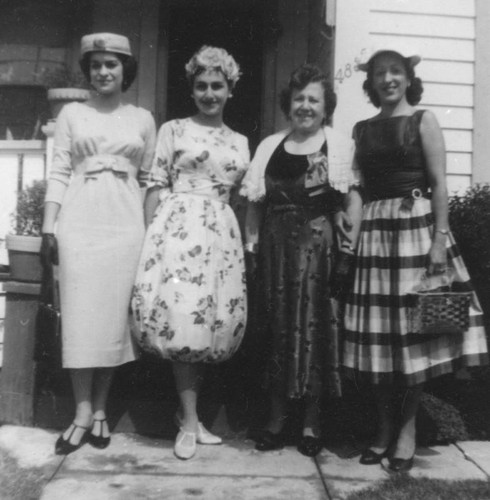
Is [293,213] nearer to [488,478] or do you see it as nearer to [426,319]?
[426,319]

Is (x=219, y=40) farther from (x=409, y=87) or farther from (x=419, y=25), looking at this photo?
(x=409, y=87)

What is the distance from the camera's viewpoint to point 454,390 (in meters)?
3.93

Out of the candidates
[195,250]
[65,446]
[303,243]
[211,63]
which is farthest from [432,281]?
[65,446]

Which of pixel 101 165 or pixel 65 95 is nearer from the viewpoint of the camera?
pixel 101 165

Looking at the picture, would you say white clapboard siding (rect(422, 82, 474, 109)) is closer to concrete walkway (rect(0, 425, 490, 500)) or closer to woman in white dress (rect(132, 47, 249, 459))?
woman in white dress (rect(132, 47, 249, 459))

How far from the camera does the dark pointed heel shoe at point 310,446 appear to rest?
328 centimetres

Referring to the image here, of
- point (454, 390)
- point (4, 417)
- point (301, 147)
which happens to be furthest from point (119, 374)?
point (454, 390)

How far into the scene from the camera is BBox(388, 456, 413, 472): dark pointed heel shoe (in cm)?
308

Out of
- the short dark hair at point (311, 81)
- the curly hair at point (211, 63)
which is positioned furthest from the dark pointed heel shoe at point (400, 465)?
the curly hair at point (211, 63)

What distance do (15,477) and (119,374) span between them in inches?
40.3

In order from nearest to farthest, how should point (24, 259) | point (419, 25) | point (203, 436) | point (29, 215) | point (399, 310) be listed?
point (399, 310), point (203, 436), point (24, 259), point (29, 215), point (419, 25)

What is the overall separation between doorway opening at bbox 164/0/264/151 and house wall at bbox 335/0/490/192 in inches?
59.8

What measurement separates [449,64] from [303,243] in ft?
7.70

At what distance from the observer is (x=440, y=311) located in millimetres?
2949
